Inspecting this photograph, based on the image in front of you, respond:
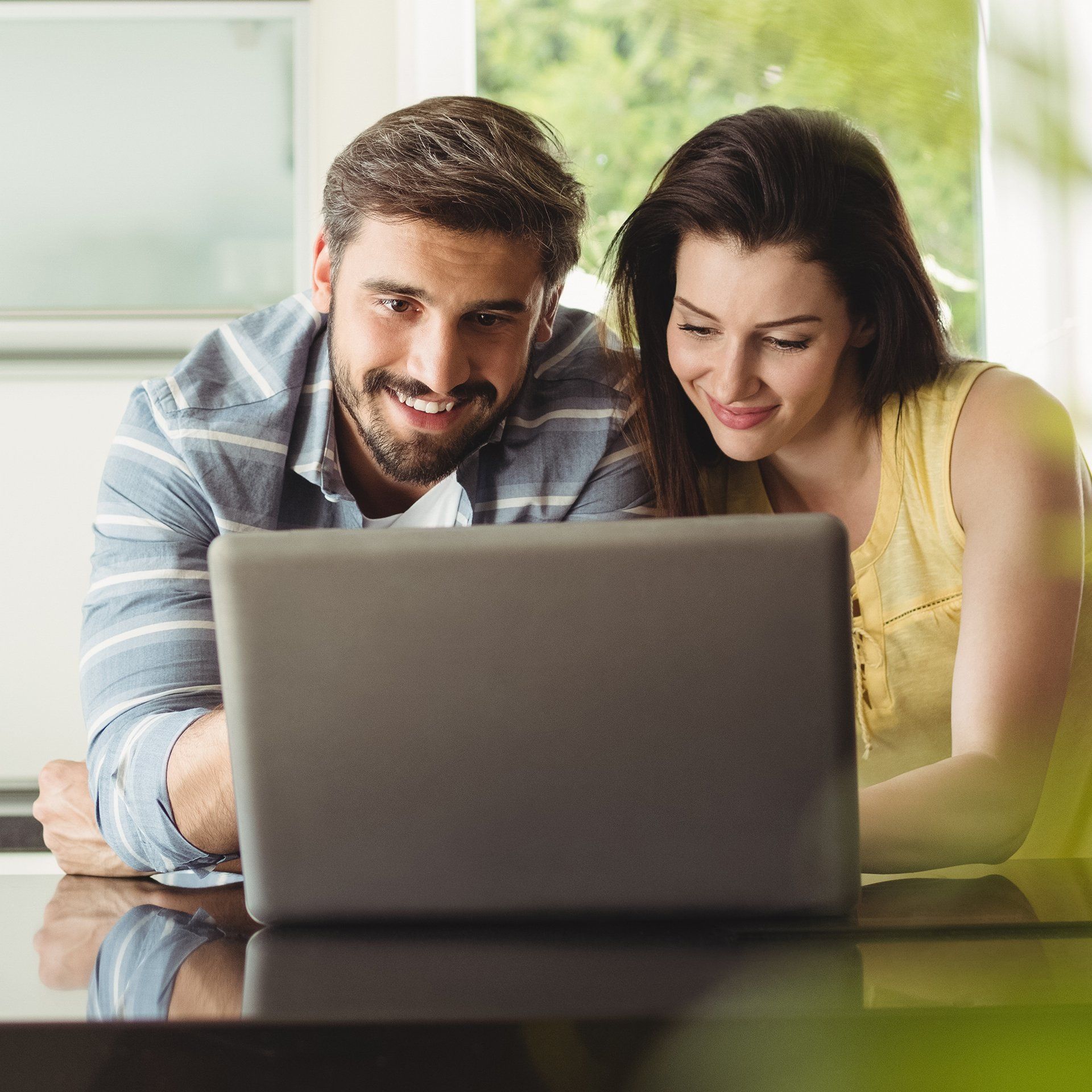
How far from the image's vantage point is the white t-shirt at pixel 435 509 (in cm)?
141

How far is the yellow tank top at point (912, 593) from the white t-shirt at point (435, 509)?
49 cm

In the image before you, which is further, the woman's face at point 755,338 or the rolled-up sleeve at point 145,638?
the woman's face at point 755,338

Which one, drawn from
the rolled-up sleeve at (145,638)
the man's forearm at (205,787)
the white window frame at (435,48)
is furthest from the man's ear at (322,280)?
the white window frame at (435,48)

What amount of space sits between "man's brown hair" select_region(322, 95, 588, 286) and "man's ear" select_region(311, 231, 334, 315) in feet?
0.05

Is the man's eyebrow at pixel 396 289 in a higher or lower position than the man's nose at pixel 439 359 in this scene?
higher

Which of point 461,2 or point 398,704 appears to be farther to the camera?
point 461,2

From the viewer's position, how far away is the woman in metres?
1.16

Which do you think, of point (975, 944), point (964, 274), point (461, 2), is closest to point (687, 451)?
point (975, 944)

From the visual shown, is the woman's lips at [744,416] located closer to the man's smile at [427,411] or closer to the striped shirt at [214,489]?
the striped shirt at [214,489]

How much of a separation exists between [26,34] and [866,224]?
152cm

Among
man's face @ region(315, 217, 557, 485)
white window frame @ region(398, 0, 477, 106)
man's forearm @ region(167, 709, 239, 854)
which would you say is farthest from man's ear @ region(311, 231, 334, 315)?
white window frame @ region(398, 0, 477, 106)

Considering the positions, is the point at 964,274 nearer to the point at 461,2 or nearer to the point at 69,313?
the point at 461,2

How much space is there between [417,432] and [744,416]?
15.1 inches

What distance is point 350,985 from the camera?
521mm
